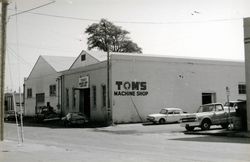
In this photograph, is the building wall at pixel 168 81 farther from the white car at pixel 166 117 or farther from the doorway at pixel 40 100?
the doorway at pixel 40 100

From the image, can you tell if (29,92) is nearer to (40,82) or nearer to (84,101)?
(40,82)

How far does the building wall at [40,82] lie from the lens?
53.5m

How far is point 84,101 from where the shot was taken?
1781 inches

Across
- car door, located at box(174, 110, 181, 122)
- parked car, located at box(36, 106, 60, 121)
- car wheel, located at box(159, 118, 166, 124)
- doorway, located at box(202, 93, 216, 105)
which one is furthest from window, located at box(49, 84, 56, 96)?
car door, located at box(174, 110, 181, 122)

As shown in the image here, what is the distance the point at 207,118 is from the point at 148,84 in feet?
43.0

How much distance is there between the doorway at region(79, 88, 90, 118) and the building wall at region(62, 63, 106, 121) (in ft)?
1.73

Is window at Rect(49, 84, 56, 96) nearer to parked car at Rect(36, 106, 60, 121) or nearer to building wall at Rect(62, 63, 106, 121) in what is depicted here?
building wall at Rect(62, 63, 106, 121)

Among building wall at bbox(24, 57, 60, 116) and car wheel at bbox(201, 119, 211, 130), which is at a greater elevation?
building wall at bbox(24, 57, 60, 116)

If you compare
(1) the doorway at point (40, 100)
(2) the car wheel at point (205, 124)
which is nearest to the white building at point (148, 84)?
(1) the doorway at point (40, 100)

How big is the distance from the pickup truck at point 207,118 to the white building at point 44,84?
2593cm

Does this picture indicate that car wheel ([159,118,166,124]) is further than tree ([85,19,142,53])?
No

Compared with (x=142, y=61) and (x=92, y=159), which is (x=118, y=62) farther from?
(x=92, y=159)

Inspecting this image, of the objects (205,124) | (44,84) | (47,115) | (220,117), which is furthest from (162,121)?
(44,84)

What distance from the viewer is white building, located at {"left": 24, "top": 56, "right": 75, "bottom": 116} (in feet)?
173
